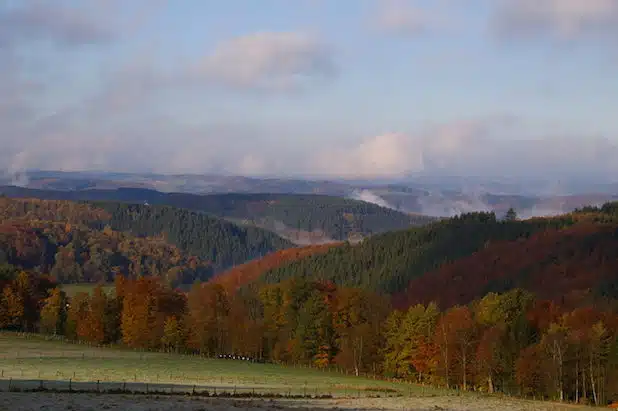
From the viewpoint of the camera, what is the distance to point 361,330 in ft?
424

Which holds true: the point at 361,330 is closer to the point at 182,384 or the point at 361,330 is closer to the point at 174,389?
the point at 182,384

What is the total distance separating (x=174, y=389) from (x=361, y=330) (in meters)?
56.2

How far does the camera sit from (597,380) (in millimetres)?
102750

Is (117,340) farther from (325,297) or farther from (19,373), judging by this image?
(19,373)

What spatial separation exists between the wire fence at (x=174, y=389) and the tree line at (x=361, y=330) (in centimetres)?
2669

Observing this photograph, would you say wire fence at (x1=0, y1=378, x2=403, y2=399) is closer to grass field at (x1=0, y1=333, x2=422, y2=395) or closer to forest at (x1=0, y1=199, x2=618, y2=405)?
grass field at (x1=0, y1=333, x2=422, y2=395)

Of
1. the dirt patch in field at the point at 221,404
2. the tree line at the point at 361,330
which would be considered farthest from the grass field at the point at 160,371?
the tree line at the point at 361,330

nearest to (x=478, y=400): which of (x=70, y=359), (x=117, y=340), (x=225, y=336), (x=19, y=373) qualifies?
(x=19, y=373)

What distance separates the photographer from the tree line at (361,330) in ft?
346

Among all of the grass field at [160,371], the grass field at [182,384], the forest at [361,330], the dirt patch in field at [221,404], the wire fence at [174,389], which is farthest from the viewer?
the forest at [361,330]

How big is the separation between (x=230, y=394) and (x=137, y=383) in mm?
11718

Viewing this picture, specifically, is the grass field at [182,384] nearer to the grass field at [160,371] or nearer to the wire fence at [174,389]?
the grass field at [160,371]

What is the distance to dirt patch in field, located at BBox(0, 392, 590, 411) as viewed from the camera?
57241mm

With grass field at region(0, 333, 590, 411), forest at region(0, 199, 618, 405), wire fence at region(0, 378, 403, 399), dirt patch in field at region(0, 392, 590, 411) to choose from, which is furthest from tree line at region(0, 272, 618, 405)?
wire fence at region(0, 378, 403, 399)
